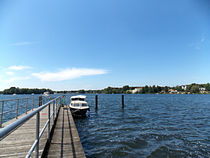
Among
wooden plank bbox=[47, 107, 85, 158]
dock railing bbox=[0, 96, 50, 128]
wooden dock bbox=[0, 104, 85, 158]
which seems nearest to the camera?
wooden dock bbox=[0, 104, 85, 158]

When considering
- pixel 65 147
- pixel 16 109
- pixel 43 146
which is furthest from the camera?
pixel 16 109

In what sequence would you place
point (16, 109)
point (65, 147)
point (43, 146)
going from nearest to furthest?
point (43, 146) < point (65, 147) < point (16, 109)

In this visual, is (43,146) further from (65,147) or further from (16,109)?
(16,109)

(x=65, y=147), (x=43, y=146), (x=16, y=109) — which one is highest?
(x=16, y=109)

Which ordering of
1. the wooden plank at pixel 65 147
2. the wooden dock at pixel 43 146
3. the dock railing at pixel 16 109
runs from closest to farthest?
the wooden dock at pixel 43 146 < the wooden plank at pixel 65 147 < the dock railing at pixel 16 109

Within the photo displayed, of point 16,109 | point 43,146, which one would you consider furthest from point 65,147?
point 16,109

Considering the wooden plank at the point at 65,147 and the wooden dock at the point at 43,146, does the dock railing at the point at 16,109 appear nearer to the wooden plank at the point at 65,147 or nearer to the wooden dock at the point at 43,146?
the wooden dock at the point at 43,146

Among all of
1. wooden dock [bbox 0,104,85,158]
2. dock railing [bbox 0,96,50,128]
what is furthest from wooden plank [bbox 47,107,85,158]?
dock railing [bbox 0,96,50,128]

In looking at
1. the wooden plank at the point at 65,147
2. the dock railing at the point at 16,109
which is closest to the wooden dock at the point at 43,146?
the wooden plank at the point at 65,147

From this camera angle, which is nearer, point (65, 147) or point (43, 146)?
point (43, 146)

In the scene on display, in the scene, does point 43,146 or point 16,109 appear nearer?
point 43,146

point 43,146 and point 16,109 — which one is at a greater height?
point 16,109

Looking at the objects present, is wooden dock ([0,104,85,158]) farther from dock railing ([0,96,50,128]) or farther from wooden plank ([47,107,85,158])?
dock railing ([0,96,50,128])

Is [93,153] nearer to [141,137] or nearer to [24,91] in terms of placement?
[141,137]
